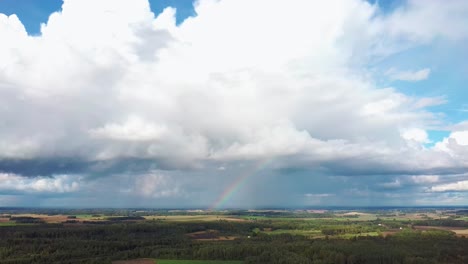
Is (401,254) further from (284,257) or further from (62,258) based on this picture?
(62,258)

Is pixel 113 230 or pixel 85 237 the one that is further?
pixel 113 230

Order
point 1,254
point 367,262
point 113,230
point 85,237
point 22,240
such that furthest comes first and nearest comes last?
point 113,230, point 85,237, point 22,240, point 1,254, point 367,262

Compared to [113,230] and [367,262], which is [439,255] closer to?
[367,262]

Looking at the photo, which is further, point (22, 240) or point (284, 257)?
point (22, 240)

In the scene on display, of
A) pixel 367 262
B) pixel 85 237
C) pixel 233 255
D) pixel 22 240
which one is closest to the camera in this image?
pixel 367 262

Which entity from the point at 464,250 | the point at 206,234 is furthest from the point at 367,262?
the point at 206,234

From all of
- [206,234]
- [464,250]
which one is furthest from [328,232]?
[464,250]

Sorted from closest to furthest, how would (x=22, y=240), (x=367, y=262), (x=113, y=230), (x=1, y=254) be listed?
1. (x=367, y=262)
2. (x=1, y=254)
3. (x=22, y=240)
4. (x=113, y=230)

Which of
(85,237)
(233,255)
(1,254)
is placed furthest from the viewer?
(85,237)
